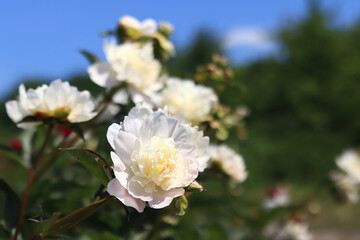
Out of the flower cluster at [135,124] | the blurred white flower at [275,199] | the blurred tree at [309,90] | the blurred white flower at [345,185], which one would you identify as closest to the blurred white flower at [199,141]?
the flower cluster at [135,124]

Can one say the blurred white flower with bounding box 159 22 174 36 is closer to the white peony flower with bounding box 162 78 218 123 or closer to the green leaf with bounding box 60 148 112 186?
the white peony flower with bounding box 162 78 218 123

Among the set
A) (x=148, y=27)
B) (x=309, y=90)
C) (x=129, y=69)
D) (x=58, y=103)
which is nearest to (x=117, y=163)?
(x=58, y=103)

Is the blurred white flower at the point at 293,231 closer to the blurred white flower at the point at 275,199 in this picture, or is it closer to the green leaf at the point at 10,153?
the blurred white flower at the point at 275,199

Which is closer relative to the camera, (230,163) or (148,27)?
(148,27)

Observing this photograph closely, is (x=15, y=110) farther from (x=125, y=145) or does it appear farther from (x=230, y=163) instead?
(x=230, y=163)

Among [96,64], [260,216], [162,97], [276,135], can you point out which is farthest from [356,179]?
[276,135]

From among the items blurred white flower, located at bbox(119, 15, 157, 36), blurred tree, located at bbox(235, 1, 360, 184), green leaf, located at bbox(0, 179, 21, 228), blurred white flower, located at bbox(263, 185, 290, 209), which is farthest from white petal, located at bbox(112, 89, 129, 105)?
blurred tree, located at bbox(235, 1, 360, 184)

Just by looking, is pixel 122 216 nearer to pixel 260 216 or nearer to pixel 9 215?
pixel 9 215

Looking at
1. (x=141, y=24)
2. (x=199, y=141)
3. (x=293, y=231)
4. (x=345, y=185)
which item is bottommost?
Result: (x=199, y=141)
